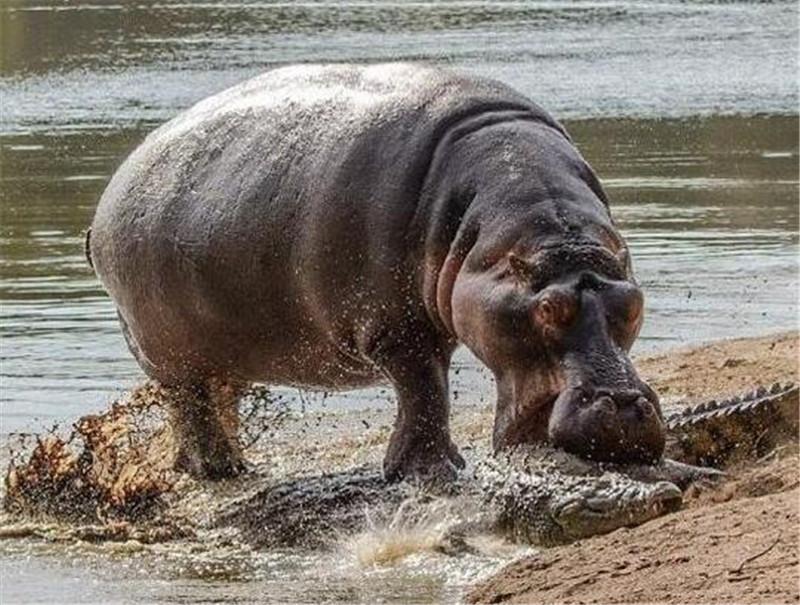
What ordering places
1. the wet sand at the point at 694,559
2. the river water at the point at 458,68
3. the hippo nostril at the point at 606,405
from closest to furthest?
the wet sand at the point at 694,559 < the hippo nostril at the point at 606,405 < the river water at the point at 458,68

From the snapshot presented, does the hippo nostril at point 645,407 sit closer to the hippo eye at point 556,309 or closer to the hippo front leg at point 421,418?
the hippo eye at point 556,309

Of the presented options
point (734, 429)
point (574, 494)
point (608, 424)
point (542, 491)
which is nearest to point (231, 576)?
point (542, 491)

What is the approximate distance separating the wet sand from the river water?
52 cm

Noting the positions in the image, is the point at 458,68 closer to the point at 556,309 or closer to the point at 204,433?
the point at 204,433

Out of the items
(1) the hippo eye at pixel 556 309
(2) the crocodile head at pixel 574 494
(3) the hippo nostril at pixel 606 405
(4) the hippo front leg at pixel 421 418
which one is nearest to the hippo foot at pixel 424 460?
(4) the hippo front leg at pixel 421 418

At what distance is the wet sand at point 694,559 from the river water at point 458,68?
1.71 ft

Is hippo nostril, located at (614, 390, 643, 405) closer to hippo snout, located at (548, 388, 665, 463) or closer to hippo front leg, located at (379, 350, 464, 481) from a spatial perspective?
hippo snout, located at (548, 388, 665, 463)

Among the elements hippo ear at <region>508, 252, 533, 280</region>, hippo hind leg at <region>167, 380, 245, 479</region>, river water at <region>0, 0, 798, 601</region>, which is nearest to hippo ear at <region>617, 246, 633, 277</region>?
hippo ear at <region>508, 252, 533, 280</region>

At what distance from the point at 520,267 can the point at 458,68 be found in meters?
7.64

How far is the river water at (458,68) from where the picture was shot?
1056 centimetres

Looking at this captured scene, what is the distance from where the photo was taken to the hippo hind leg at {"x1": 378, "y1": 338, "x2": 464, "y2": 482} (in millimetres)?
6824

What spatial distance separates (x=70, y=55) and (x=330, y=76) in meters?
Answer: 21.6

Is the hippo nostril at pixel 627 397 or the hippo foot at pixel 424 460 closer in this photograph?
the hippo nostril at pixel 627 397

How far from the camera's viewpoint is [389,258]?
682cm
